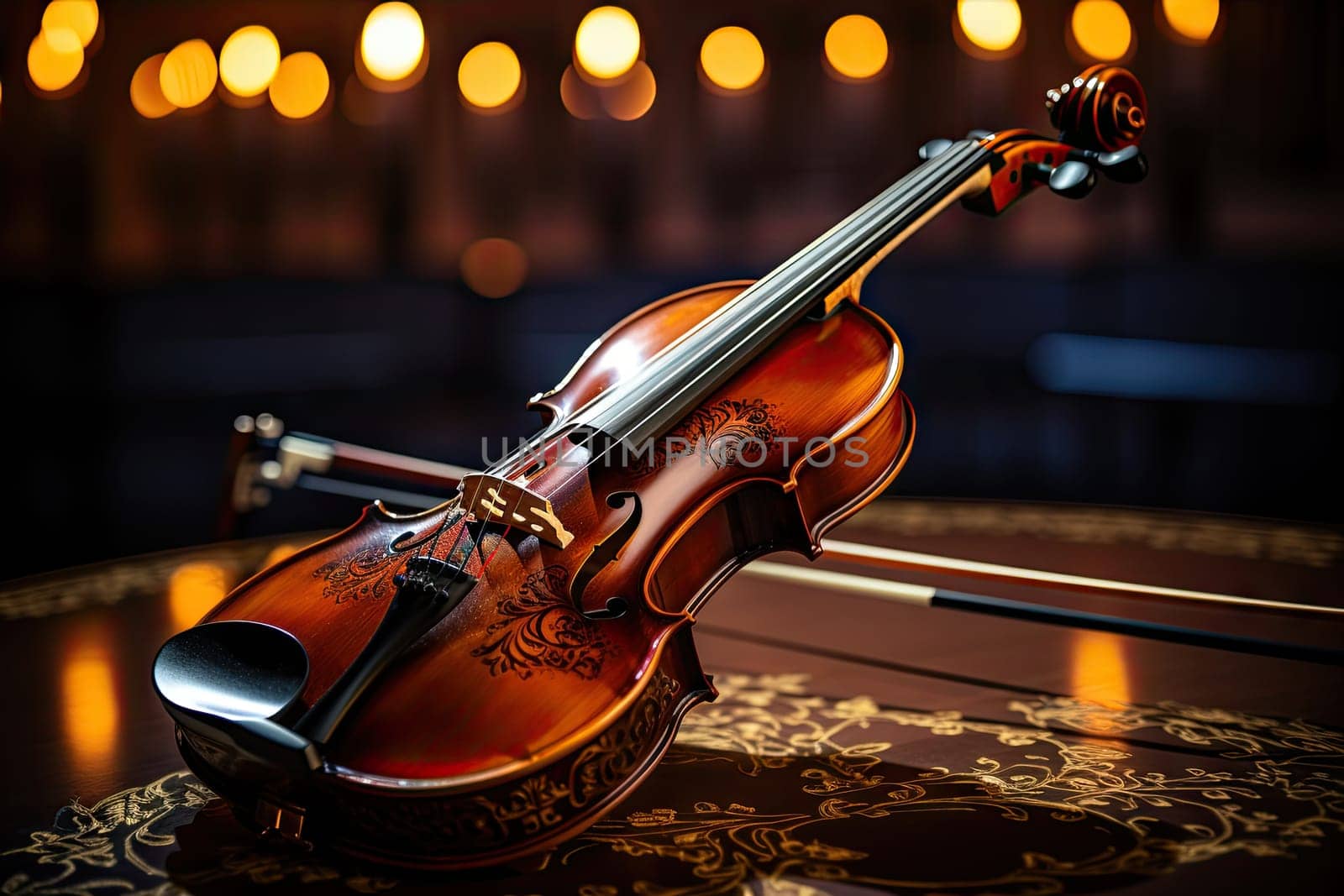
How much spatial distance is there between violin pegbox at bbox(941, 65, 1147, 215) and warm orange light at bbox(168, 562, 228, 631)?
1.55m

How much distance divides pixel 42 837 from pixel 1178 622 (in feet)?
6.13

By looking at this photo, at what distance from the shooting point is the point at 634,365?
1505 mm

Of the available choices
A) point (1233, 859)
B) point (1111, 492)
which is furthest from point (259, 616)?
point (1111, 492)

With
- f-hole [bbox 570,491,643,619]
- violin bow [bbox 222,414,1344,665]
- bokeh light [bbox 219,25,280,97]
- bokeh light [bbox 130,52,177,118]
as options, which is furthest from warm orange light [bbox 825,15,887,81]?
f-hole [bbox 570,491,643,619]

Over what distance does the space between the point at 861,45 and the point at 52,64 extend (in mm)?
3232

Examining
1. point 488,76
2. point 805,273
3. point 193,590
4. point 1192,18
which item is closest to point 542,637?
point 805,273

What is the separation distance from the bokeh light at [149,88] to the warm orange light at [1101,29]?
382cm

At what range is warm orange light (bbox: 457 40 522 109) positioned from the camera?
5379 millimetres

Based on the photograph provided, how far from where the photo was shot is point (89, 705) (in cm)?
173

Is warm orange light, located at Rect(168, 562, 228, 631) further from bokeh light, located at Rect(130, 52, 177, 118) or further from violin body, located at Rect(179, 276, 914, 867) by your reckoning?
bokeh light, located at Rect(130, 52, 177, 118)

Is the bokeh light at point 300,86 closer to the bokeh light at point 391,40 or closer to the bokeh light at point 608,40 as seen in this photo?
the bokeh light at point 391,40

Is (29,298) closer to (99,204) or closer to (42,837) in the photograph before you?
(99,204)

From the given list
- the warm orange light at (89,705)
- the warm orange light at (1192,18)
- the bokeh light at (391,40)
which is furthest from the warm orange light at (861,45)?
the warm orange light at (89,705)

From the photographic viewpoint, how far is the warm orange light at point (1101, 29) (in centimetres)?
461
